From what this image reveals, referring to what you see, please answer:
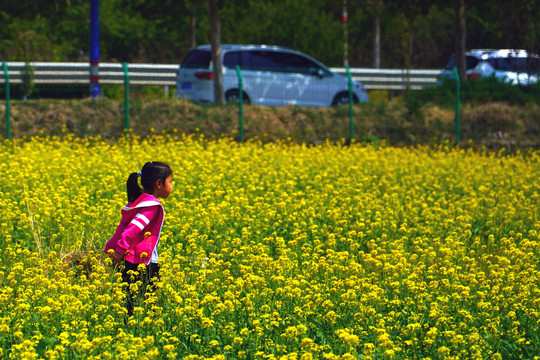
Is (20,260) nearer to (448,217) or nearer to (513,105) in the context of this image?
(448,217)

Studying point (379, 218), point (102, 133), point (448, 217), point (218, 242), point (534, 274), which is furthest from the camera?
point (102, 133)

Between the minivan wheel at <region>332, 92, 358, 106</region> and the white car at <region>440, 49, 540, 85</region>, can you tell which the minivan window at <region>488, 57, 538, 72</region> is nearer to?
the white car at <region>440, 49, 540, 85</region>

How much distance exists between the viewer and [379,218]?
9.27m

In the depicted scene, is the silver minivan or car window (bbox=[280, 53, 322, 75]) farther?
car window (bbox=[280, 53, 322, 75])

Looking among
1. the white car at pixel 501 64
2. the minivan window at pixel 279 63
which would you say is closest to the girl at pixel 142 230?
the minivan window at pixel 279 63

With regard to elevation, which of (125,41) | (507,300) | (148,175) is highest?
(125,41)

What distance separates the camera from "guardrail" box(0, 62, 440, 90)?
21531mm

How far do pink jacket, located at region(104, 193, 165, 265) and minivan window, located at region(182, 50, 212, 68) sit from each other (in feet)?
49.3

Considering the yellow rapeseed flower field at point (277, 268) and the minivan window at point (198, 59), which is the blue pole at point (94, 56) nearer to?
the minivan window at point (198, 59)

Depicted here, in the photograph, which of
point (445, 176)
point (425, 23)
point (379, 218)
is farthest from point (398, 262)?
point (425, 23)

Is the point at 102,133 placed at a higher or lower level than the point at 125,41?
lower

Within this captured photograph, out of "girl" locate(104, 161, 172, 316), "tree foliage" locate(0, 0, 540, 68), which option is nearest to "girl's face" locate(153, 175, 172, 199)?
"girl" locate(104, 161, 172, 316)

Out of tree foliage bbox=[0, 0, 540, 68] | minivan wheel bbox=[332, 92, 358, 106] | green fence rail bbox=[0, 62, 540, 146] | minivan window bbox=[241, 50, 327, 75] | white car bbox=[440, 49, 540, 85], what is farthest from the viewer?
tree foliage bbox=[0, 0, 540, 68]

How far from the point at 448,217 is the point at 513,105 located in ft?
39.6
